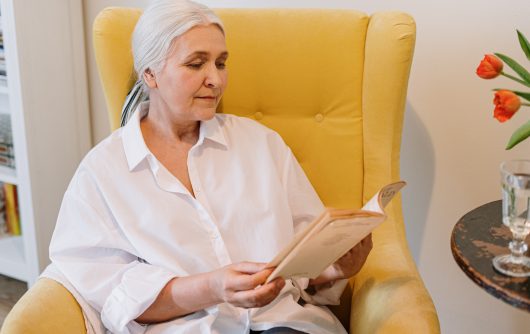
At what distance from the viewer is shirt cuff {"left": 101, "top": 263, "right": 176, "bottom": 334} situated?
1232mm

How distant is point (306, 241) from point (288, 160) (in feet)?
1.54

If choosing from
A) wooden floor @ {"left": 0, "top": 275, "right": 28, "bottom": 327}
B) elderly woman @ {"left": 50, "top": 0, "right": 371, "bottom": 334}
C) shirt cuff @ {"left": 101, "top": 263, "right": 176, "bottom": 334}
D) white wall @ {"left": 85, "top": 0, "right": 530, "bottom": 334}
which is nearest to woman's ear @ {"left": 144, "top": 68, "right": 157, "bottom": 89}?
elderly woman @ {"left": 50, "top": 0, "right": 371, "bottom": 334}

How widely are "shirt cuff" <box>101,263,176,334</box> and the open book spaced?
10.4 inches

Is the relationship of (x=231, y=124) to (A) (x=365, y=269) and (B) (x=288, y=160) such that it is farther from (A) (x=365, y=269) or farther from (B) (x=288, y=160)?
(A) (x=365, y=269)

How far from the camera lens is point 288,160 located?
1464mm

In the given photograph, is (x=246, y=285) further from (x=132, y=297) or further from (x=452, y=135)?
(x=452, y=135)

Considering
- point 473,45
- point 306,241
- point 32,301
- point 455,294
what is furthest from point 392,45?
point 32,301

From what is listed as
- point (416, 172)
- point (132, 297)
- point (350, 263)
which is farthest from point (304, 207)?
point (416, 172)

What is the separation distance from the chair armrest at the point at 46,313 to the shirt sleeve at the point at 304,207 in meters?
0.46

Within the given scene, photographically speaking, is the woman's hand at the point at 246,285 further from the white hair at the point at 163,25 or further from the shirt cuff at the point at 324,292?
the white hair at the point at 163,25

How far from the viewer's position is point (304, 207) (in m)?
1.43

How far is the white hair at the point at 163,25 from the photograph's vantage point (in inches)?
51.9

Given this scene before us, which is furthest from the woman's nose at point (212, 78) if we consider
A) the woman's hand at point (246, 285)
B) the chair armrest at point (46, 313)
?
the chair armrest at point (46, 313)

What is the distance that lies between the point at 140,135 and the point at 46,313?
0.40 m
